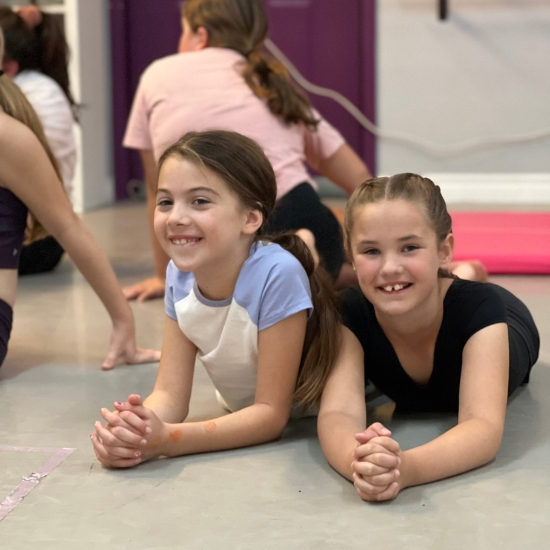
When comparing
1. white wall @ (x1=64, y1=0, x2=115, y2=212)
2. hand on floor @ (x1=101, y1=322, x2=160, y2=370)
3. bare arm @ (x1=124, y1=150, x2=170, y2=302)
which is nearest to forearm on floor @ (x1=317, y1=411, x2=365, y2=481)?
hand on floor @ (x1=101, y1=322, x2=160, y2=370)

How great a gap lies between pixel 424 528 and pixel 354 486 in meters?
0.14

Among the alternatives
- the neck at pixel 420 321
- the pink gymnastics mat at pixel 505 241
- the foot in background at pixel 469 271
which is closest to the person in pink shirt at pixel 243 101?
the foot in background at pixel 469 271

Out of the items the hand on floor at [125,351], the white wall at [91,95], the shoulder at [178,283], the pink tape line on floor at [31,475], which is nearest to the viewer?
the pink tape line on floor at [31,475]

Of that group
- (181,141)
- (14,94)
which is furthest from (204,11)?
(181,141)

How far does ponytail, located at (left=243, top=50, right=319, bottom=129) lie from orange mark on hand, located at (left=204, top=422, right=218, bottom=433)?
3.50 ft

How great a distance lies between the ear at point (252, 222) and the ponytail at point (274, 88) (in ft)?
2.86

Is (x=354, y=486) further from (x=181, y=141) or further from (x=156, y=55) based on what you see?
(x=156, y=55)

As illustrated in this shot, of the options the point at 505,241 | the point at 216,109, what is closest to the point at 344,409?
the point at 216,109

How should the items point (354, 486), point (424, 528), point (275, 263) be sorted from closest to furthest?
point (424, 528)
point (354, 486)
point (275, 263)

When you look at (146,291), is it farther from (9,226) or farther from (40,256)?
(9,226)

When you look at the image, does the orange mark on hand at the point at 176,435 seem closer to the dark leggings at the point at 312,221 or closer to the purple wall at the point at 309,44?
the dark leggings at the point at 312,221

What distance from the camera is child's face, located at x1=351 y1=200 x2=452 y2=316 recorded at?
1.21 meters

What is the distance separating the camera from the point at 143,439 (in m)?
1.17

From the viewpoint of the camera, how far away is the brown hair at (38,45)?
252 cm
